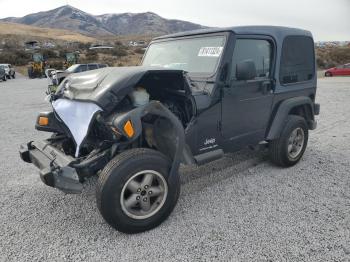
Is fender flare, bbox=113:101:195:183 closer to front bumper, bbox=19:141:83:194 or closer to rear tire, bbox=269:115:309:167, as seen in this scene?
front bumper, bbox=19:141:83:194

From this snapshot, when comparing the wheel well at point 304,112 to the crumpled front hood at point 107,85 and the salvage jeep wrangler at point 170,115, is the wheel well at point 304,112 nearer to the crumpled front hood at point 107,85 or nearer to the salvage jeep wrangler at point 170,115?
the salvage jeep wrangler at point 170,115

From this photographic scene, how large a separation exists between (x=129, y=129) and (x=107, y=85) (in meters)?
0.48

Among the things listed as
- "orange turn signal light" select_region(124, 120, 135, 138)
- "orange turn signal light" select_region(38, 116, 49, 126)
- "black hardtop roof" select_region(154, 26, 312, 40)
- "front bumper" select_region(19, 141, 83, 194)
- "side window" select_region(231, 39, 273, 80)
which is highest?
"black hardtop roof" select_region(154, 26, 312, 40)

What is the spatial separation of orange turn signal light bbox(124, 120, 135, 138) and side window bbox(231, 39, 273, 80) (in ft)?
4.96

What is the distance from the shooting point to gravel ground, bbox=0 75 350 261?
2.69 meters

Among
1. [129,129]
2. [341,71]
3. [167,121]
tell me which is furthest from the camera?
[341,71]

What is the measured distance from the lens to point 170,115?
3035mm

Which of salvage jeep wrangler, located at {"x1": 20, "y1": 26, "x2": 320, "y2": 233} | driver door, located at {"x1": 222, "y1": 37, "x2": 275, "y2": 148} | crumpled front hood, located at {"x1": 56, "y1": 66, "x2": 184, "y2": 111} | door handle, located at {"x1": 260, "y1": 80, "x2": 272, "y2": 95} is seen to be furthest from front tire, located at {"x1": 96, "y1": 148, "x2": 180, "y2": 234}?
door handle, located at {"x1": 260, "y1": 80, "x2": 272, "y2": 95}

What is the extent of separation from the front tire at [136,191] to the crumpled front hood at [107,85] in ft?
1.76

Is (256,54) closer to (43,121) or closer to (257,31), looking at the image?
(257,31)

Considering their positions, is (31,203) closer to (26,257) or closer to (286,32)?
(26,257)

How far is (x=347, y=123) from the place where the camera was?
758 centimetres

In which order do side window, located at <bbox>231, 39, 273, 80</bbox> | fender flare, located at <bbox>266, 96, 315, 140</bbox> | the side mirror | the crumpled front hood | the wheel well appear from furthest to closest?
the wheel well, fender flare, located at <bbox>266, 96, 315, 140</bbox>, side window, located at <bbox>231, 39, 273, 80</bbox>, the side mirror, the crumpled front hood

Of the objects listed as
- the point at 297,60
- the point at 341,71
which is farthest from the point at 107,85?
the point at 341,71
